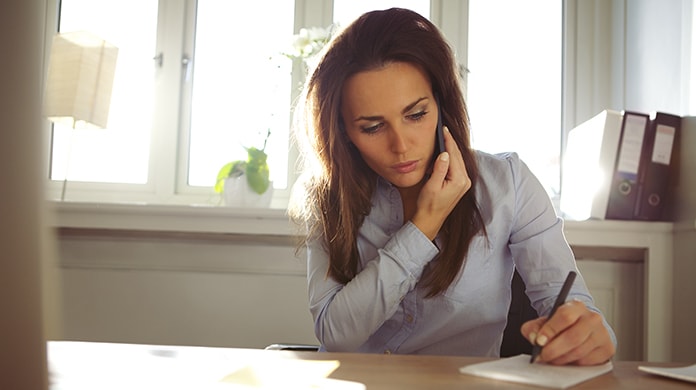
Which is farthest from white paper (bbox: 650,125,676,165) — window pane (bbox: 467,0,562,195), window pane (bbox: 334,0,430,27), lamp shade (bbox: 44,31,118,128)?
lamp shade (bbox: 44,31,118,128)

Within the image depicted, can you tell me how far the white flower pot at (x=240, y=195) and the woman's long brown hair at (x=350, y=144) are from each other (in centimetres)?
68

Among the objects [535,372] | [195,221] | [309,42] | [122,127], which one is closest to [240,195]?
[195,221]

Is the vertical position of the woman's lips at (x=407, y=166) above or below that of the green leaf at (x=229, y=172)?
below

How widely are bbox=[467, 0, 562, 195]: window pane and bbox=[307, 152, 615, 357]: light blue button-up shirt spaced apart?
108 centimetres

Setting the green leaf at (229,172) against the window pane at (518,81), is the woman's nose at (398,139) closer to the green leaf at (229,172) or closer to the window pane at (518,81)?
the green leaf at (229,172)

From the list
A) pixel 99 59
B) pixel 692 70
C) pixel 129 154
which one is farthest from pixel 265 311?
pixel 692 70

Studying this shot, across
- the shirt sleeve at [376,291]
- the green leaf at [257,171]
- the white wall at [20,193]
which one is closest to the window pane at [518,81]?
the green leaf at [257,171]

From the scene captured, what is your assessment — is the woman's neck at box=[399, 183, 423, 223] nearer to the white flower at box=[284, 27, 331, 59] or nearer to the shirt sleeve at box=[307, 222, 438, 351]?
the shirt sleeve at box=[307, 222, 438, 351]

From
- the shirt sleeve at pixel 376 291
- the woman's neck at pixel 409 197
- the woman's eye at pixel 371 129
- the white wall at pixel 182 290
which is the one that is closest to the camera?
the shirt sleeve at pixel 376 291

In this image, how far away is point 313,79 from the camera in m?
1.40

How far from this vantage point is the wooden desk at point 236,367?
705mm

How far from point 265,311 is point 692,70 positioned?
141 cm

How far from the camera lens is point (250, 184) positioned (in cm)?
214

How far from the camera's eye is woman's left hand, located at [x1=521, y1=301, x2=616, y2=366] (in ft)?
2.80
